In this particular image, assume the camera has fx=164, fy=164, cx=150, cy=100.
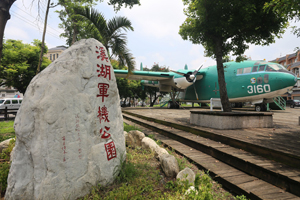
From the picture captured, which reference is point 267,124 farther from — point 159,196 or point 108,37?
point 108,37

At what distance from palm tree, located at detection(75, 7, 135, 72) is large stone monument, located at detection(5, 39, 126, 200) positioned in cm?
532

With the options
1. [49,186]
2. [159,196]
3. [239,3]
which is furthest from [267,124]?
[49,186]

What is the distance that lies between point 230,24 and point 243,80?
6931mm

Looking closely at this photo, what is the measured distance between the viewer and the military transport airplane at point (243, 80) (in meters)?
10.3

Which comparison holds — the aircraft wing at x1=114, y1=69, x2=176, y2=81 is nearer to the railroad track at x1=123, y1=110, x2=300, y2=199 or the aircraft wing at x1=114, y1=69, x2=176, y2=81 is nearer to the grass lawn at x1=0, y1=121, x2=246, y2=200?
the railroad track at x1=123, y1=110, x2=300, y2=199

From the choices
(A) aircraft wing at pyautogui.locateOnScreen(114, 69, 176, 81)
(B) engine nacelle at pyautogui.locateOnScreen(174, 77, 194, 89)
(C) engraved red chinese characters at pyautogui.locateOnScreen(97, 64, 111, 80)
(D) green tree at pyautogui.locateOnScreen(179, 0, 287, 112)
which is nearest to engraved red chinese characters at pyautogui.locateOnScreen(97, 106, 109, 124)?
(C) engraved red chinese characters at pyautogui.locateOnScreen(97, 64, 111, 80)

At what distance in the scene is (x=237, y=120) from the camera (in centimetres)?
524

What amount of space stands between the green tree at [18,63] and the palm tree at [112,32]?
13.7 metres

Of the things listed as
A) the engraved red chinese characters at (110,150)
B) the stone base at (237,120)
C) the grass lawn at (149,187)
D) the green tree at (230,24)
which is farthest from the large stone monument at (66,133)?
the green tree at (230,24)

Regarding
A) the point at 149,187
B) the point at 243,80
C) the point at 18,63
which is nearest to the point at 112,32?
the point at 149,187

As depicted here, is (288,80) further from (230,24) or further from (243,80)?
(230,24)

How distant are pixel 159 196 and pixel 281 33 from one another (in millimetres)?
7543

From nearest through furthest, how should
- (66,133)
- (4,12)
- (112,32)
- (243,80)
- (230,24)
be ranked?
(66,133), (4,12), (230,24), (112,32), (243,80)

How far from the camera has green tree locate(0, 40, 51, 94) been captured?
16.7 m
